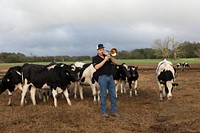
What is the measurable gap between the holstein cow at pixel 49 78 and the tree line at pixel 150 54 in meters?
60.2

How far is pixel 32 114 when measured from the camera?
11.2m

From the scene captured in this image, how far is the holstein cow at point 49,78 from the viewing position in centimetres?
1319

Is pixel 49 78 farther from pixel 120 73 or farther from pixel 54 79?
pixel 120 73

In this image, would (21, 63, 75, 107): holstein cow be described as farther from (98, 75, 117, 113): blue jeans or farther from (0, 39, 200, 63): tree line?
(0, 39, 200, 63): tree line

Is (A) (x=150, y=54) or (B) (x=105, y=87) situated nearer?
(B) (x=105, y=87)

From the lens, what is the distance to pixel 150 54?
98.2 meters

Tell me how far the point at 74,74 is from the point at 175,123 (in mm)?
5684

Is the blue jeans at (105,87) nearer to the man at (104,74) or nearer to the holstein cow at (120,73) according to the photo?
the man at (104,74)

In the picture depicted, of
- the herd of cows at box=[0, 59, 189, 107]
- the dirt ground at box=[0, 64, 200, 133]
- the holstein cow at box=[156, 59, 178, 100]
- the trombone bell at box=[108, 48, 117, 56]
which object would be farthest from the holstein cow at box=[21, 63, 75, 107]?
the holstein cow at box=[156, 59, 178, 100]

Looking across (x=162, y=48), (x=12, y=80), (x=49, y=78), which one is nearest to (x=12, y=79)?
(x=12, y=80)

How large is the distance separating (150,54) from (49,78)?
87214 mm

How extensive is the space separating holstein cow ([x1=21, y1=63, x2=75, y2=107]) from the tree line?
60186 millimetres

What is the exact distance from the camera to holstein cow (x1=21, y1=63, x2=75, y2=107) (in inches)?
519

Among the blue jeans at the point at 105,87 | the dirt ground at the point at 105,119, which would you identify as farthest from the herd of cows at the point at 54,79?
the blue jeans at the point at 105,87
